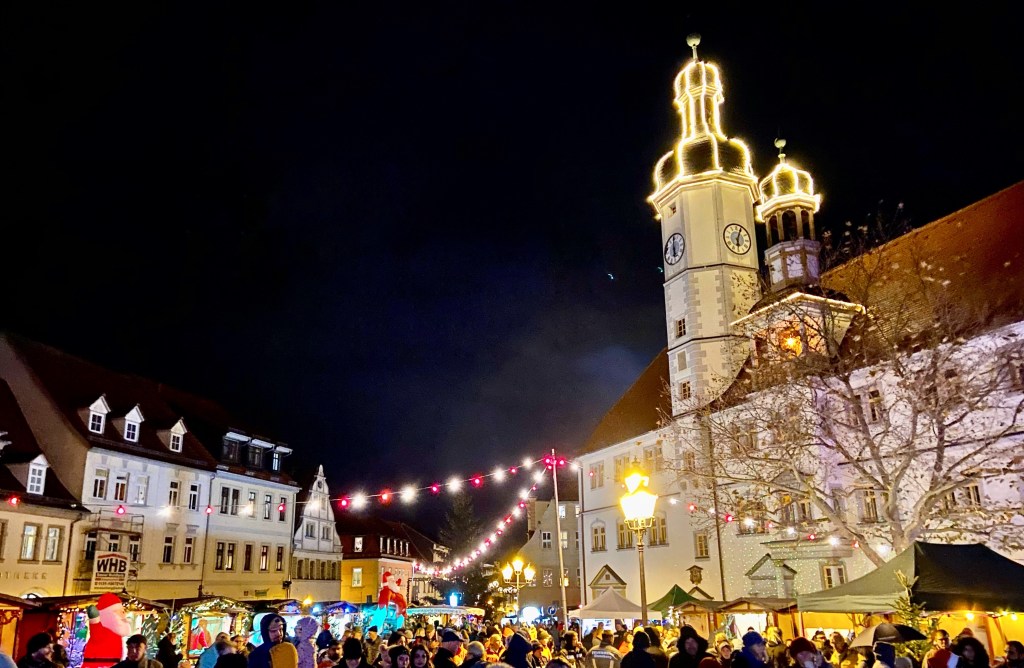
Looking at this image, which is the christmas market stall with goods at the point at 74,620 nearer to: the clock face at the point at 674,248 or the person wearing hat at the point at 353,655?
the person wearing hat at the point at 353,655

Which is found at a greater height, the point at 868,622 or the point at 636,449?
the point at 636,449

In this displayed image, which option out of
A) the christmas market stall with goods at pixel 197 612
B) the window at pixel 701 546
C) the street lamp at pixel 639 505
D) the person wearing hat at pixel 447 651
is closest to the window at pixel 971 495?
the window at pixel 701 546

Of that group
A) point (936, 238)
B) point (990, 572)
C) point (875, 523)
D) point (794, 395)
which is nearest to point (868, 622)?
point (990, 572)

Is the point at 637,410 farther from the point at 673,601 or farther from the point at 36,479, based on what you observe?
the point at 36,479

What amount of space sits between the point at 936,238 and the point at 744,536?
1373 centimetres

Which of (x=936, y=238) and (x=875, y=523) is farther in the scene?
(x=936, y=238)

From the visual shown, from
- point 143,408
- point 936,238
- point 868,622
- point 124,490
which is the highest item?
point 936,238

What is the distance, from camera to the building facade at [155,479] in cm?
3070

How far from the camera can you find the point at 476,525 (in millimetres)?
85250

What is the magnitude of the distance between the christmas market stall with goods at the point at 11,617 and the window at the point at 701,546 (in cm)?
2484

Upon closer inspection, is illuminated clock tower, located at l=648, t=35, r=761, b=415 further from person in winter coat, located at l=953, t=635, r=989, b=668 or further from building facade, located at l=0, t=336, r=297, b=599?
person in winter coat, located at l=953, t=635, r=989, b=668

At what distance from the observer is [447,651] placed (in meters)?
9.34

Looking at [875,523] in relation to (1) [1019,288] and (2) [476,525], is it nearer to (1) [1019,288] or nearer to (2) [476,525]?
(1) [1019,288]

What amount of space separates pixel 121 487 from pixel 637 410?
24434 mm
